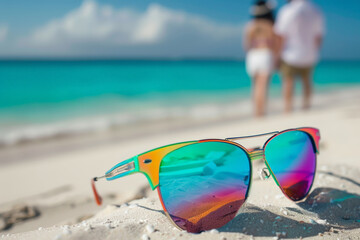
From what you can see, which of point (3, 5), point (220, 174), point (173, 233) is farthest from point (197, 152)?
point (3, 5)

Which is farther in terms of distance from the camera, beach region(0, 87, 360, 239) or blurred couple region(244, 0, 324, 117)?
blurred couple region(244, 0, 324, 117)

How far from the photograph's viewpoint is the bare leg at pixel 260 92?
475 cm

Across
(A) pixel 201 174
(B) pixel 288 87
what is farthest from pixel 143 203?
(B) pixel 288 87

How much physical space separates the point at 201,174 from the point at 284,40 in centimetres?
397

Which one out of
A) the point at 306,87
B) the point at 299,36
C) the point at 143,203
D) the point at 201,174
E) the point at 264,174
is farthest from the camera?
the point at 306,87

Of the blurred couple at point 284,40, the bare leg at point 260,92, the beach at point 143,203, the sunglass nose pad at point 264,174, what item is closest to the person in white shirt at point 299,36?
the blurred couple at point 284,40

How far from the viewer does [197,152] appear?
3.71 ft

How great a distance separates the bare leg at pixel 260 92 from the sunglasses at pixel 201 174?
3.58 meters

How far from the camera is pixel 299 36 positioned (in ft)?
14.8

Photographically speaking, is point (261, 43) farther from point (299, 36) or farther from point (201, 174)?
point (201, 174)

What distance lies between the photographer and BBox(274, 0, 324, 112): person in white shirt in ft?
14.5

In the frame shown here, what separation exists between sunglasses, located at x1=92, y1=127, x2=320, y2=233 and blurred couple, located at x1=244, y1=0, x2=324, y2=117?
3507 mm

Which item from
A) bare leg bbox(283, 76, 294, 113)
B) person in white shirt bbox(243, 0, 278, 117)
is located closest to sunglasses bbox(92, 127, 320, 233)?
person in white shirt bbox(243, 0, 278, 117)

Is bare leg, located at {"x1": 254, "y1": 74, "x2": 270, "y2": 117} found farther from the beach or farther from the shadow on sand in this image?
the shadow on sand
